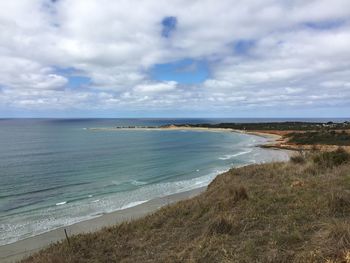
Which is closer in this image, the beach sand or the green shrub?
the beach sand

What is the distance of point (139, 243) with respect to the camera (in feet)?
30.3

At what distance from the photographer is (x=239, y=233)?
29.2ft

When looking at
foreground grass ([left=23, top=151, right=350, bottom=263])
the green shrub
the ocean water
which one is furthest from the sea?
the green shrub

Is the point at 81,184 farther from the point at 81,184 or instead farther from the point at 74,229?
the point at 74,229

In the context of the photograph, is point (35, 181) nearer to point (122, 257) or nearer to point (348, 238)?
point (122, 257)

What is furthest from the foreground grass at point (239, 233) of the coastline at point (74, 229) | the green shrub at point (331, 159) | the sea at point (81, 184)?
the sea at point (81, 184)

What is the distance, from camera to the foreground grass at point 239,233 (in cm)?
720

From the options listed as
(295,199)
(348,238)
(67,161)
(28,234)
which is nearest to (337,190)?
(295,199)

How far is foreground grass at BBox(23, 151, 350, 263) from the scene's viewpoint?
23.6 feet

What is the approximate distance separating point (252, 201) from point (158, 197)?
11.7 meters

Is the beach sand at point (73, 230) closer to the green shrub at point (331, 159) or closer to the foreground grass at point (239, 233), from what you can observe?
the foreground grass at point (239, 233)

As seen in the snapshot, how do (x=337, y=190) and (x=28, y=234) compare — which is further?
(x=28, y=234)

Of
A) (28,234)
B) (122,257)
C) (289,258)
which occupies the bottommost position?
(28,234)

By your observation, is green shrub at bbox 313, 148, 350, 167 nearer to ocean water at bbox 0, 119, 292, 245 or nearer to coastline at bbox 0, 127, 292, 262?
coastline at bbox 0, 127, 292, 262
